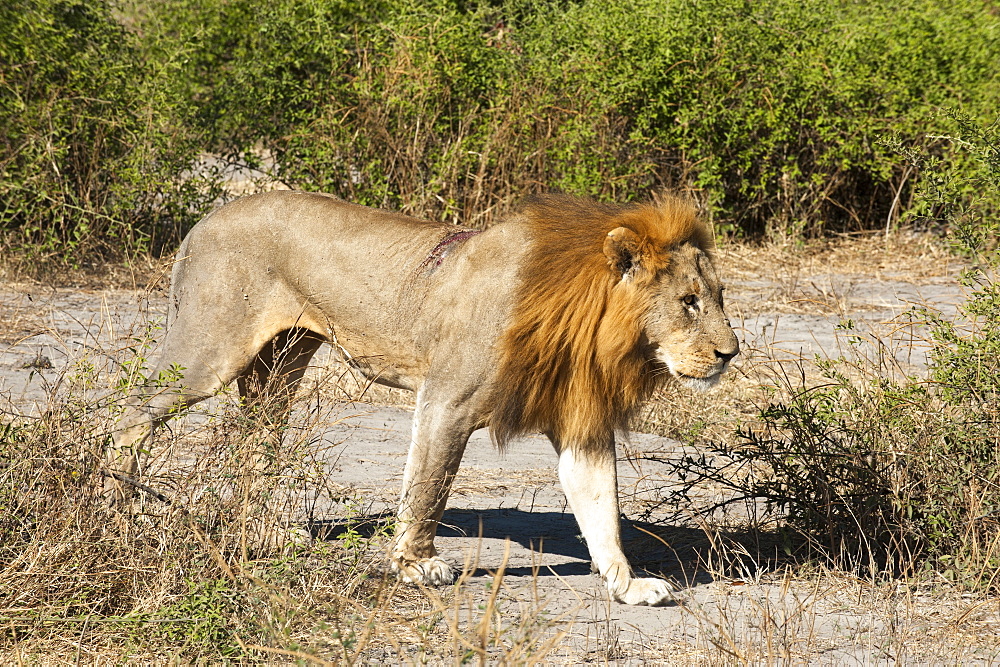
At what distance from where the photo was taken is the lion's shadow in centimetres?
455

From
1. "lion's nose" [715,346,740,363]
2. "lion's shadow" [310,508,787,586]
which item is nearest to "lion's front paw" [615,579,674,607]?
"lion's shadow" [310,508,787,586]

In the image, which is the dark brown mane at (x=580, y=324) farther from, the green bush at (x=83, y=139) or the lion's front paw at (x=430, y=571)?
the green bush at (x=83, y=139)

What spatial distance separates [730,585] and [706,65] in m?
7.57

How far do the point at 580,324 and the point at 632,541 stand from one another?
1250mm

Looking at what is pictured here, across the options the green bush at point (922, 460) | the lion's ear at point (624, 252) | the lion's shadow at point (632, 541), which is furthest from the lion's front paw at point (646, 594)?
the lion's ear at point (624, 252)

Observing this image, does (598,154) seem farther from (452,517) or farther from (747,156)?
(452,517)

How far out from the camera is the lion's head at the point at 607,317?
4.10 metres

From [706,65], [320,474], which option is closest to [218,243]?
[320,474]

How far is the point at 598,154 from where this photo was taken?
1086cm

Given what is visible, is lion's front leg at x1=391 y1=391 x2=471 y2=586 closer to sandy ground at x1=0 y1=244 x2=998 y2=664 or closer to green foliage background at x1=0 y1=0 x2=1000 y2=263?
sandy ground at x1=0 y1=244 x2=998 y2=664

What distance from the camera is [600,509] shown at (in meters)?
4.34

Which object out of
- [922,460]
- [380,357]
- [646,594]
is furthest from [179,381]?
[922,460]

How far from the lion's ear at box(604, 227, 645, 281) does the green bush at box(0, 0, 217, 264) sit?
Result: 650 centimetres

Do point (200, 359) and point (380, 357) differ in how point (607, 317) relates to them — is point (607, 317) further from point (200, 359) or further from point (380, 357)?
point (200, 359)
